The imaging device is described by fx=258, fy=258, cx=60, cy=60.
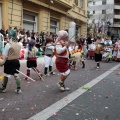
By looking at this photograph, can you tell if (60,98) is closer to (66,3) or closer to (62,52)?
(62,52)

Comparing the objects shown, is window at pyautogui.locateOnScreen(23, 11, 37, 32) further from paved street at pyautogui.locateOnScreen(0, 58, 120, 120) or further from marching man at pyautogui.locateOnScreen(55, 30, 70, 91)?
marching man at pyautogui.locateOnScreen(55, 30, 70, 91)

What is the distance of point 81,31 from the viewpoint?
34.1 m

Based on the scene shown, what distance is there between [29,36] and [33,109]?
12560 millimetres

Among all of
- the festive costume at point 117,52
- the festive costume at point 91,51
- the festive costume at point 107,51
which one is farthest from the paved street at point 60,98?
the festive costume at point 91,51

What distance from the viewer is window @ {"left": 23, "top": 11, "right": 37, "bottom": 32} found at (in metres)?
20.3

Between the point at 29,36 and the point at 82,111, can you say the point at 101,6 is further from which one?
the point at 82,111

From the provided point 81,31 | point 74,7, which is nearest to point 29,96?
point 74,7

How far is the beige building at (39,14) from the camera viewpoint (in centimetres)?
1753

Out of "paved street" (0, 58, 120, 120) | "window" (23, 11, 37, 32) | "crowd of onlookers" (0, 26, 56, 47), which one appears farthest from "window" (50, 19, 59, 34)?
"paved street" (0, 58, 120, 120)

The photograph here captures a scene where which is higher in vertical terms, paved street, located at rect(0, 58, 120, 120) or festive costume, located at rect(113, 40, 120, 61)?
festive costume, located at rect(113, 40, 120, 61)

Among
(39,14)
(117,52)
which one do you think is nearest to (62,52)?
(117,52)

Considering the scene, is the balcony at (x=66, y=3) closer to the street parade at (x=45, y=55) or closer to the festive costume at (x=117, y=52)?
the festive costume at (x=117, y=52)

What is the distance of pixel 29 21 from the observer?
821 inches

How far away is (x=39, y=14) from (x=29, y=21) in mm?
1491
